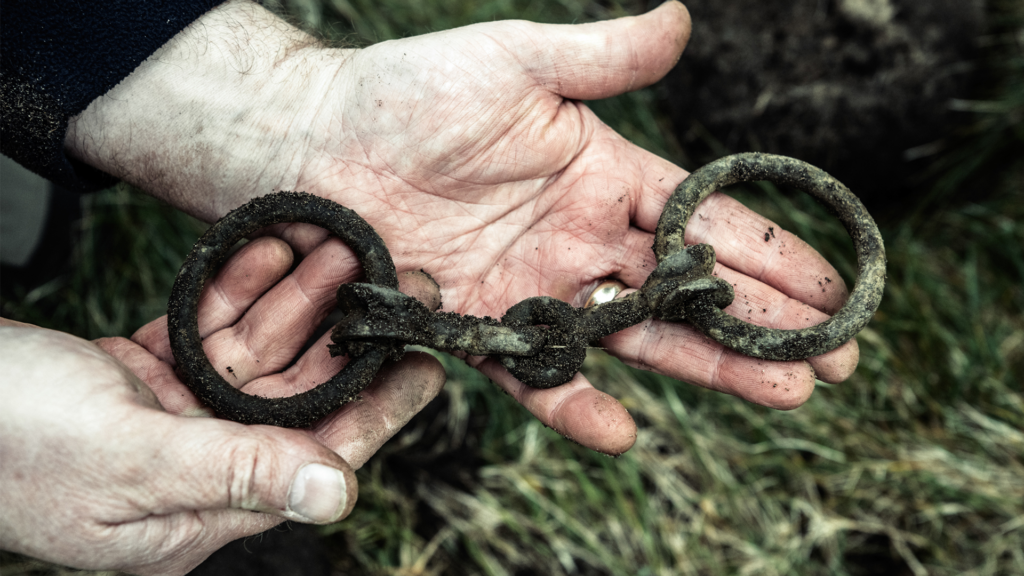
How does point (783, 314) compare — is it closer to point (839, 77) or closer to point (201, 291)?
point (839, 77)

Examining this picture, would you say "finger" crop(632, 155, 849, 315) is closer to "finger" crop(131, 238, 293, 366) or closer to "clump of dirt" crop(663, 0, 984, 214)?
"clump of dirt" crop(663, 0, 984, 214)

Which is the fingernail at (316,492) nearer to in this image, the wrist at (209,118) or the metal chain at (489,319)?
the metal chain at (489,319)

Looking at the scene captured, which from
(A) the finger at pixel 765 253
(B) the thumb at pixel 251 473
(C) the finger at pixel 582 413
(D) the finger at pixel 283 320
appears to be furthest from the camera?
(A) the finger at pixel 765 253

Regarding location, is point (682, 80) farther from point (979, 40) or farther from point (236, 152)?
point (236, 152)

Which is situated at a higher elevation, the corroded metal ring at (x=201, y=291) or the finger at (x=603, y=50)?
the finger at (x=603, y=50)

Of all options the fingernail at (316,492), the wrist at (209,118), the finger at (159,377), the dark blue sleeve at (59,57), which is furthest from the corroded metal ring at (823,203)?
the dark blue sleeve at (59,57)

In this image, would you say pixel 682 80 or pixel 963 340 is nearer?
pixel 963 340

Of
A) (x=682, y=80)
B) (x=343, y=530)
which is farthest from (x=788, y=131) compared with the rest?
(x=343, y=530)
